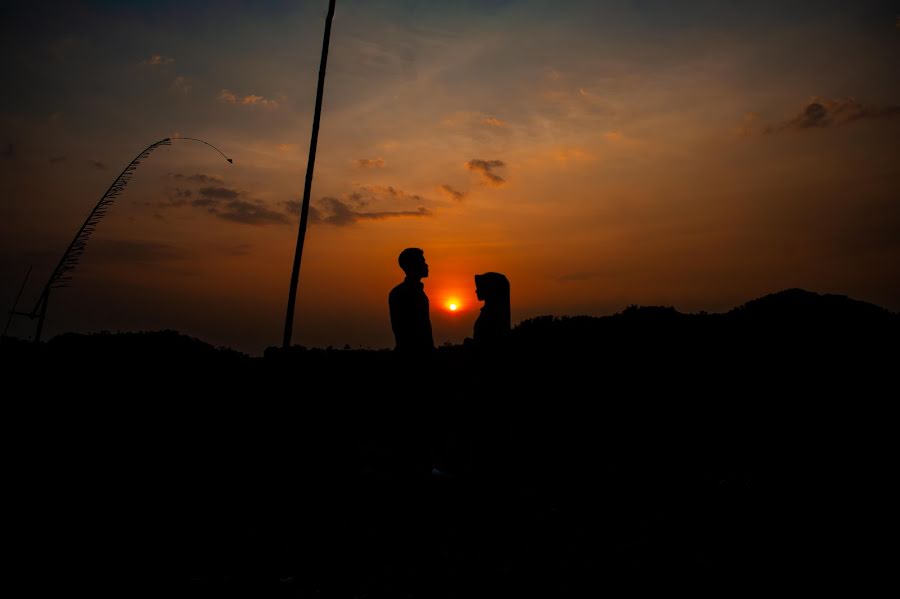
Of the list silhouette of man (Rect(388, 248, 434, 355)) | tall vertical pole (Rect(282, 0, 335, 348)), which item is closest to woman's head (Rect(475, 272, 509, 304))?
silhouette of man (Rect(388, 248, 434, 355))

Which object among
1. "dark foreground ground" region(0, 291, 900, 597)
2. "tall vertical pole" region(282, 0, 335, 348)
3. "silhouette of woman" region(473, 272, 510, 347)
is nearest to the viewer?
"dark foreground ground" region(0, 291, 900, 597)

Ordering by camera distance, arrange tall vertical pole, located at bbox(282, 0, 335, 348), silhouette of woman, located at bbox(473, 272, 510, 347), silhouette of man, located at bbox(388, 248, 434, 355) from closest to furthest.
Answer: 1. silhouette of woman, located at bbox(473, 272, 510, 347)
2. silhouette of man, located at bbox(388, 248, 434, 355)
3. tall vertical pole, located at bbox(282, 0, 335, 348)

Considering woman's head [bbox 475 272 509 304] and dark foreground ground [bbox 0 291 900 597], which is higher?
woman's head [bbox 475 272 509 304]

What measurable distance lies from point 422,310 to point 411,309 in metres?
0.18

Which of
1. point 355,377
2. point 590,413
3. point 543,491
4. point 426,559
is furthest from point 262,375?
point 426,559

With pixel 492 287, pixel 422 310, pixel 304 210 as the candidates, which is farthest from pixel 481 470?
pixel 304 210

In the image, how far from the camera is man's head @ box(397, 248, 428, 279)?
31.4ft

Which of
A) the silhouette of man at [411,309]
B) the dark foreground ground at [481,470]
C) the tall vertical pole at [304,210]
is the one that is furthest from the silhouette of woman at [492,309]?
the tall vertical pole at [304,210]

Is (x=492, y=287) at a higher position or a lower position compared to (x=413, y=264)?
lower

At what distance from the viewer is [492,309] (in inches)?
366

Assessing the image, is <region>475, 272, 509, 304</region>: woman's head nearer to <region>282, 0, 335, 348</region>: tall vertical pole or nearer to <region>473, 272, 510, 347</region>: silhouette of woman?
<region>473, 272, 510, 347</region>: silhouette of woman

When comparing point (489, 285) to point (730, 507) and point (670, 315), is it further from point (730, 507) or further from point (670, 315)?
point (670, 315)

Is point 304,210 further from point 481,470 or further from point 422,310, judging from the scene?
point 481,470

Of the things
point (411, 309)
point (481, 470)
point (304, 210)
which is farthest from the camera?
point (304, 210)
